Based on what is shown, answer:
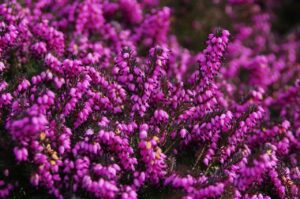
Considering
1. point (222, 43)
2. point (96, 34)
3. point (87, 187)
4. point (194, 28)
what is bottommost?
point (87, 187)

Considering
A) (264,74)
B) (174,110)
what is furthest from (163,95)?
(264,74)

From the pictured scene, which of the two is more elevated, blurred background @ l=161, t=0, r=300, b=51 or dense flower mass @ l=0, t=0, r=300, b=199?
blurred background @ l=161, t=0, r=300, b=51

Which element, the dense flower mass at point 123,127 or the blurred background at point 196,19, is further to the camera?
the blurred background at point 196,19

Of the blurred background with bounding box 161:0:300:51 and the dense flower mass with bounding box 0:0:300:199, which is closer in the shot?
the dense flower mass with bounding box 0:0:300:199

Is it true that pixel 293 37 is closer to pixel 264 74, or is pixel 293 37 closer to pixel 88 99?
pixel 264 74

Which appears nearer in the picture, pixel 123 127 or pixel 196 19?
pixel 123 127

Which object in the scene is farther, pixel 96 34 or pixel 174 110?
pixel 96 34

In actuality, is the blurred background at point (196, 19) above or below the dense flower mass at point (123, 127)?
above

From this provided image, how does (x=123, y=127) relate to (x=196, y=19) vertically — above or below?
below
